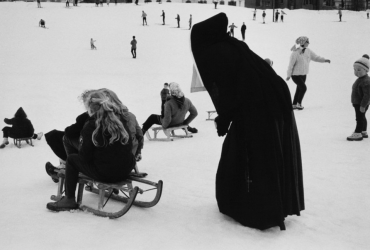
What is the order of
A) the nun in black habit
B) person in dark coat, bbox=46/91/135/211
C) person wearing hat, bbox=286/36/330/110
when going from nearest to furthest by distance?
1. the nun in black habit
2. person in dark coat, bbox=46/91/135/211
3. person wearing hat, bbox=286/36/330/110

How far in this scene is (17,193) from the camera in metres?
5.86

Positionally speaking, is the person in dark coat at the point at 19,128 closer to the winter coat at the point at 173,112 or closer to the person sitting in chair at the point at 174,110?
the person sitting in chair at the point at 174,110

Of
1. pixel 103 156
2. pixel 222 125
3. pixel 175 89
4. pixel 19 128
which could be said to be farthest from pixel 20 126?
pixel 222 125

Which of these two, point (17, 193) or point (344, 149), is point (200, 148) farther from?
point (17, 193)

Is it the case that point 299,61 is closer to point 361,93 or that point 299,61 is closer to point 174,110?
point 361,93

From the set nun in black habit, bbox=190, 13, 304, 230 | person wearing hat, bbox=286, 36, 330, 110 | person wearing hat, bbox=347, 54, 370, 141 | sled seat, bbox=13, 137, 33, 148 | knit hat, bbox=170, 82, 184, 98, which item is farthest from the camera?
person wearing hat, bbox=286, 36, 330, 110

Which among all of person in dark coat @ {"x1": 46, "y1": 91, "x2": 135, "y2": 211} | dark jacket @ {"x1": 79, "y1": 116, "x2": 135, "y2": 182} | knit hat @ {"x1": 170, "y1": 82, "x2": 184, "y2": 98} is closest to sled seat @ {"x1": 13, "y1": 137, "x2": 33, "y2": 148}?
knit hat @ {"x1": 170, "y1": 82, "x2": 184, "y2": 98}

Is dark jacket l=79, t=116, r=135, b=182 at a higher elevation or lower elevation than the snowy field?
higher

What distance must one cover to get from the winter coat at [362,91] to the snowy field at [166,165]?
30.7 inches

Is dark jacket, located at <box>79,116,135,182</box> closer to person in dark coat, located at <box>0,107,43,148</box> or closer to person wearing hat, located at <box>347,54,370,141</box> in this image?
person wearing hat, located at <box>347,54,370,141</box>

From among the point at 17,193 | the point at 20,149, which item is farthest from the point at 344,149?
the point at 20,149

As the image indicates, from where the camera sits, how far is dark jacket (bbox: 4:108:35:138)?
10.1 m

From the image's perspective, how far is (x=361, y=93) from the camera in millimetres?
8289

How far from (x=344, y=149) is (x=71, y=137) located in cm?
490
